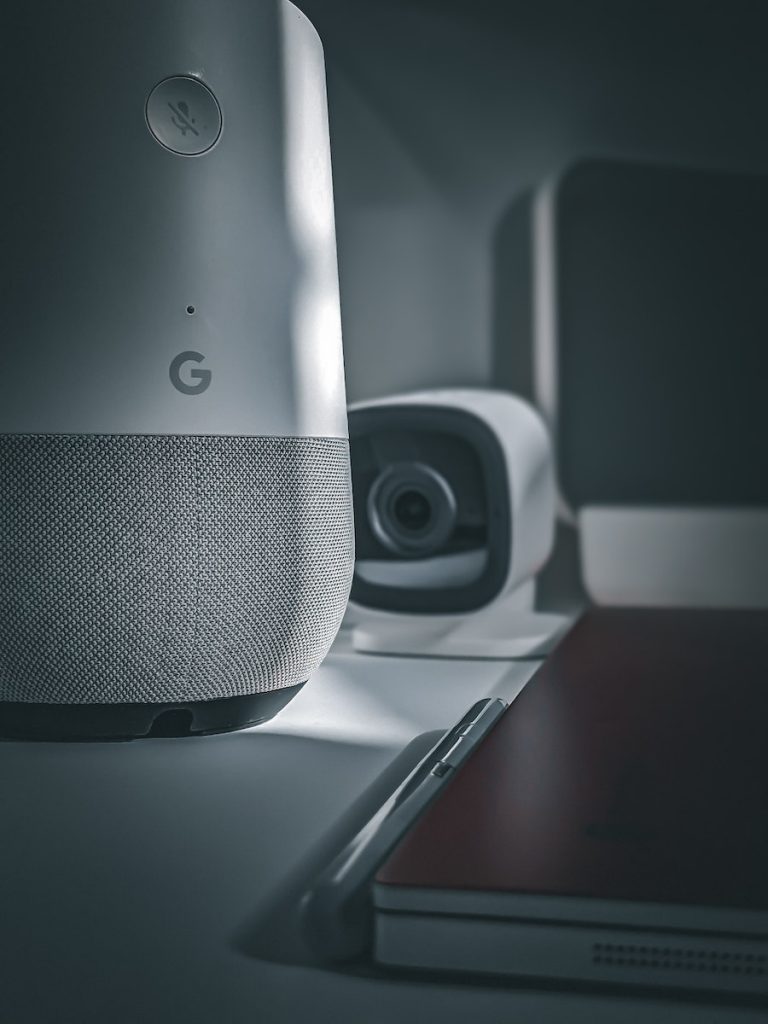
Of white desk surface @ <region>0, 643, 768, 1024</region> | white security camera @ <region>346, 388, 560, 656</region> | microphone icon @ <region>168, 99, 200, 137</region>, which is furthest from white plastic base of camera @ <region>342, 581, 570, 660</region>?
microphone icon @ <region>168, 99, 200, 137</region>

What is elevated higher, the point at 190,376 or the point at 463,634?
the point at 190,376

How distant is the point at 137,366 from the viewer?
37cm

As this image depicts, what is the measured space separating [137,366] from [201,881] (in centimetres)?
20

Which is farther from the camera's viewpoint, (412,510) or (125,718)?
(412,510)

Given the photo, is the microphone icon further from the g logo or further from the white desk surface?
the white desk surface

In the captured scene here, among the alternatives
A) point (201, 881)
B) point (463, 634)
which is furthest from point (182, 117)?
point (463, 634)

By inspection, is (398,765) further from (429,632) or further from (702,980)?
(429,632)

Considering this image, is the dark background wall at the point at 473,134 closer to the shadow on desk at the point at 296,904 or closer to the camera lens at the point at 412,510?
the camera lens at the point at 412,510

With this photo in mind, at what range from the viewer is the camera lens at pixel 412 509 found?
672 mm

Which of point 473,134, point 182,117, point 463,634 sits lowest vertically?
point 463,634

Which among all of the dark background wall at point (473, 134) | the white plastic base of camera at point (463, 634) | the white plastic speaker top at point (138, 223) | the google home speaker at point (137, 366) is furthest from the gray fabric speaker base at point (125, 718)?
the dark background wall at point (473, 134)

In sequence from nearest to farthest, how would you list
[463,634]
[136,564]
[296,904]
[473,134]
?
[296,904], [136,564], [463,634], [473,134]

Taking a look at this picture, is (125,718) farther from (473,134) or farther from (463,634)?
(473,134)

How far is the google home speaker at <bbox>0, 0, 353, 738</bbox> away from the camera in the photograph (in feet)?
1.21
